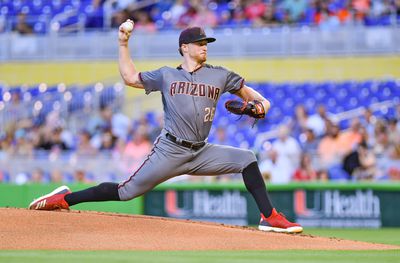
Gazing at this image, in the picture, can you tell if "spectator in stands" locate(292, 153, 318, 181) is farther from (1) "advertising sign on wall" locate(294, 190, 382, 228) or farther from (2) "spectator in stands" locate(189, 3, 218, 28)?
(2) "spectator in stands" locate(189, 3, 218, 28)

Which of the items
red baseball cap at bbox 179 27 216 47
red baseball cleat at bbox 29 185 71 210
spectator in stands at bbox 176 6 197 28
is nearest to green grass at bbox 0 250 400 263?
red baseball cleat at bbox 29 185 71 210

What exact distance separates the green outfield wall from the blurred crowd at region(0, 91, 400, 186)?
0.46 metres

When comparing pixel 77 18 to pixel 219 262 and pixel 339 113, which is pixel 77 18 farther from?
pixel 219 262

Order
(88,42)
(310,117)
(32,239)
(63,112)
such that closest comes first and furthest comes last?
1. (32,239)
2. (310,117)
3. (63,112)
4. (88,42)

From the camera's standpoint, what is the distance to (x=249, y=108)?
9141 millimetres

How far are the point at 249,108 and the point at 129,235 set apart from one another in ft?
5.21

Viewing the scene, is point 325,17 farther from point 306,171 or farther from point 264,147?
point 306,171

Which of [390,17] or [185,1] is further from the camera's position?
[185,1]

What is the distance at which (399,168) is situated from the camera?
15.6 m

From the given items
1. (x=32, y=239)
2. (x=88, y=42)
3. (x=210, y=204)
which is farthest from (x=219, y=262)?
(x=88, y=42)

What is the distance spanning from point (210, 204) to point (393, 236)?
397cm

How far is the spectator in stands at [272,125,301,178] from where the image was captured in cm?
1608

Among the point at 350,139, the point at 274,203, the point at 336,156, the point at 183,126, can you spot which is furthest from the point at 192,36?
the point at 350,139

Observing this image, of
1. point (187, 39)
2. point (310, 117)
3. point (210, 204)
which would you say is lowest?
point (210, 204)
